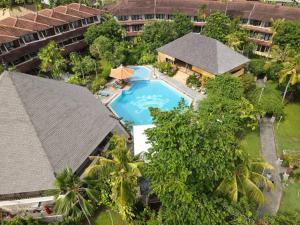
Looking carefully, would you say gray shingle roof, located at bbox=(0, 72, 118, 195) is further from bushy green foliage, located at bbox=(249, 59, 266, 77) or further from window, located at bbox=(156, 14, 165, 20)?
window, located at bbox=(156, 14, 165, 20)

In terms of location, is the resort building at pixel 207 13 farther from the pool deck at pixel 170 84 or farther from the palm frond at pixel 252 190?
the palm frond at pixel 252 190

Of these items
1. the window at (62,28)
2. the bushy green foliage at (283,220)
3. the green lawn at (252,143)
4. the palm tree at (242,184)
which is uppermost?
the window at (62,28)

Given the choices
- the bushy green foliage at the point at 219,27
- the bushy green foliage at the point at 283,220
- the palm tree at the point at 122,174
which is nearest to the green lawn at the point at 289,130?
the bushy green foliage at the point at 283,220

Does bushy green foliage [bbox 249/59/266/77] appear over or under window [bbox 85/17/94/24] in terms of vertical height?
under

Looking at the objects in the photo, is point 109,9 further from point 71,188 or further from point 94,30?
point 71,188

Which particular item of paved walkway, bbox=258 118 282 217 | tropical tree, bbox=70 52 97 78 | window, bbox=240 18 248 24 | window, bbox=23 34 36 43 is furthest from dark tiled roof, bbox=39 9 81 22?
paved walkway, bbox=258 118 282 217

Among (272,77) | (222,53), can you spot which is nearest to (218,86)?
(222,53)
